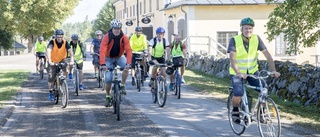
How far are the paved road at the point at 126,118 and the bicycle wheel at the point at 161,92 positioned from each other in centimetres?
16

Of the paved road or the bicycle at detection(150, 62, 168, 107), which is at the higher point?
the bicycle at detection(150, 62, 168, 107)

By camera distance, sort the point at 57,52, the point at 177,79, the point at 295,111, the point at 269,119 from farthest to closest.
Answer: the point at 177,79
the point at 57,52
the point at 295,111
the point at 269,119

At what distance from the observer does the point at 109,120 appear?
9.25 metres

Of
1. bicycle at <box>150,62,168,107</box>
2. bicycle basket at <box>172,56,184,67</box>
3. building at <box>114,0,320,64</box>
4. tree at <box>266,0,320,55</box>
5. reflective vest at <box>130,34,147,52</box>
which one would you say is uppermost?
building at <box>114,0,320,64</box>

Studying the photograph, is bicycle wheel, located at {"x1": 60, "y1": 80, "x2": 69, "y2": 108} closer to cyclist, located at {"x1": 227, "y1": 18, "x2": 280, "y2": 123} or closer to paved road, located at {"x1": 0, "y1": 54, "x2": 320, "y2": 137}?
paved road, located at {"x1": 0, "y1": 54, "x2": 320, "y2": 137}

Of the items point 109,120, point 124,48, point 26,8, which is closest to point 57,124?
point 109,120

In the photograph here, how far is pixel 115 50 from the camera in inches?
391

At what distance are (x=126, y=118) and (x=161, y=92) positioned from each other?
1858 mm

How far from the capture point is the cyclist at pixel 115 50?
953cm

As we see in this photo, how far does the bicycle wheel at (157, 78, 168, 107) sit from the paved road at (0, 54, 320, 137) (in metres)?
0.16

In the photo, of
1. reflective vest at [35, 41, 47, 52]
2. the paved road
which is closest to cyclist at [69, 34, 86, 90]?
the paved road

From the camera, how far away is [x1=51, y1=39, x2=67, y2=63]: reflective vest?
38.4 ft

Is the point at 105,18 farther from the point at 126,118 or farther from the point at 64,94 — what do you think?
the point at 126,118

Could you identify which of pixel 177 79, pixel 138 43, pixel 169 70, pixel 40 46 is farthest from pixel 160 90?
pixel 40 46
